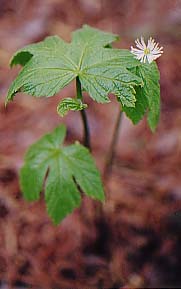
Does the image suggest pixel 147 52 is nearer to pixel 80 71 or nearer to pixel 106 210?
pixel 80 71

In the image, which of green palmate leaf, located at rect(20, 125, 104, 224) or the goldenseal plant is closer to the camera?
the goldenseal plant

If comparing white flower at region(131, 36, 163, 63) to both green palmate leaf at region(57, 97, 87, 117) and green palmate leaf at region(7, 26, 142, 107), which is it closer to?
green palmate leaf at region(7, 26, 142, 107)

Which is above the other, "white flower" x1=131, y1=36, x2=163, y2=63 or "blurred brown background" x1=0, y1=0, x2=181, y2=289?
"white flower" x1=131, y1=36, x2=163, y2=63

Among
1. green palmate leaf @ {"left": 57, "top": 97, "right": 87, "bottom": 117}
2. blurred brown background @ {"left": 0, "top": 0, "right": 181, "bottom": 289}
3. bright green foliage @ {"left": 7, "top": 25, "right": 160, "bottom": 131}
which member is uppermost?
bright green foliage @ {"left": 7, "top": 25, "right": 160, "bottom": 131}

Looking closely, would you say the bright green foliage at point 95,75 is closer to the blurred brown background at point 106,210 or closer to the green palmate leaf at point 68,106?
the green palmate leaf at point 68,106

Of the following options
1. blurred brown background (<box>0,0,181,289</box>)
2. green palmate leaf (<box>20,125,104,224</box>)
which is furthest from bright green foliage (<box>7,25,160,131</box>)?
blurred brown background (<box>0,0,181,289</box>)

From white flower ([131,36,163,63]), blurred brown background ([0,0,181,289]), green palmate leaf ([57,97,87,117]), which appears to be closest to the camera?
green palmate leaf ([57,97,87,117])

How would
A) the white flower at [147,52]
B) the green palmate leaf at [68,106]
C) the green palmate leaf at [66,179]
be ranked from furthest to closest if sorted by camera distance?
1. the green palmate leaf at [66,179]
2. the white flower at [147,52]
3. the green palmate leaf at [68,106]

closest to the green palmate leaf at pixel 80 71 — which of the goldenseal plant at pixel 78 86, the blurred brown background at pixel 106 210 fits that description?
the goldenseal plant at pixel 78 86

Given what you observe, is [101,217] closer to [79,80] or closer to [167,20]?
[79,80]

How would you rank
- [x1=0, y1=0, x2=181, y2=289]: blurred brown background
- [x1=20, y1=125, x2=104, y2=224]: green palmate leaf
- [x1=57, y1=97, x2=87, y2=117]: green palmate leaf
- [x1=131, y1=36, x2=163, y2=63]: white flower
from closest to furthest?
[x1=57, y1=97, x2=87, y2=117]: green palmate leaf < [x1=131, y1=36, x2=163, y2=63]: white flower < [x1=20, y1=125, x2=104, y2=224]: green palmate leaf < [x1=0, y1=0, x2=181, y2=289]: blurred brown background
